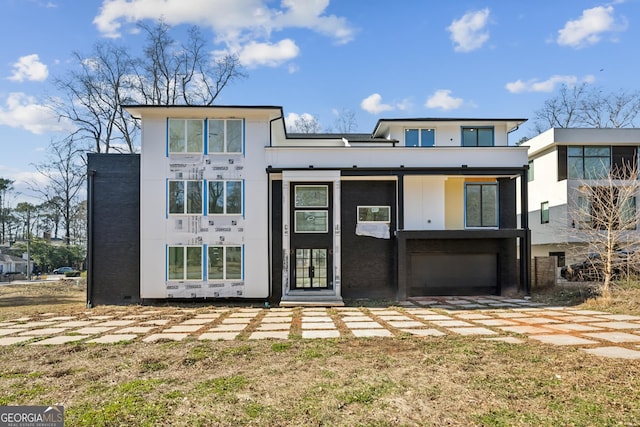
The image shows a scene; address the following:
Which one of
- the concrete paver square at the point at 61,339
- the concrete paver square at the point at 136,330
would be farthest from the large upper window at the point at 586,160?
the concrete paver square at the point at 61,339

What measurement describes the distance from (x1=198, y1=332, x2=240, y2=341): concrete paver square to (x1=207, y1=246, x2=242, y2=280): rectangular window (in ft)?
18.2

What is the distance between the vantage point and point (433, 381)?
18.4ft

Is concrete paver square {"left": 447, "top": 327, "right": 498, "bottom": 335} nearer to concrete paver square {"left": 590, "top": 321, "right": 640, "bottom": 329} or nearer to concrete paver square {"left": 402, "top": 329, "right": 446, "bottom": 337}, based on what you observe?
concrete paver square {"left": 402, "top": 329, "right": 446, "bottom": 337}

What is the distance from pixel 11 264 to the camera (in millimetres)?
44125

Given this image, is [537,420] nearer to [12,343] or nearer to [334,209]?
[12,343]

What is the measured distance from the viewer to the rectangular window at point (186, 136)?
14.8 meters

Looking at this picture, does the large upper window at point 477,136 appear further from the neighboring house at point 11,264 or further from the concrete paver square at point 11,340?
the neighboring house at point 11,264

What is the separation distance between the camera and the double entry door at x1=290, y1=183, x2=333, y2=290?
15547mm

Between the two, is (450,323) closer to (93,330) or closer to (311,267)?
(311,267)

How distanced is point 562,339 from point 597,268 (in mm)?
9797

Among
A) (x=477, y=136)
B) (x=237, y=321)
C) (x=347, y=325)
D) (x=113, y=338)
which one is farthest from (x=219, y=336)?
(x=477, y=136)

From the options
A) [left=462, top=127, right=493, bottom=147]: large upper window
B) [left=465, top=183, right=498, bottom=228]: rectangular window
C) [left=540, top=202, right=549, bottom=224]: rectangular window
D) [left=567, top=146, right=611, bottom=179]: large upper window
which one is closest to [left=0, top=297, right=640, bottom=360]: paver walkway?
[left=465, top=183, right=498, bottom=228]: rectangular window

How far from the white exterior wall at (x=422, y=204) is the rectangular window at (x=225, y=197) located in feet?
21.1

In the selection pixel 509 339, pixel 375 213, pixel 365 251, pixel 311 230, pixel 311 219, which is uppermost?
pixel 375 213
